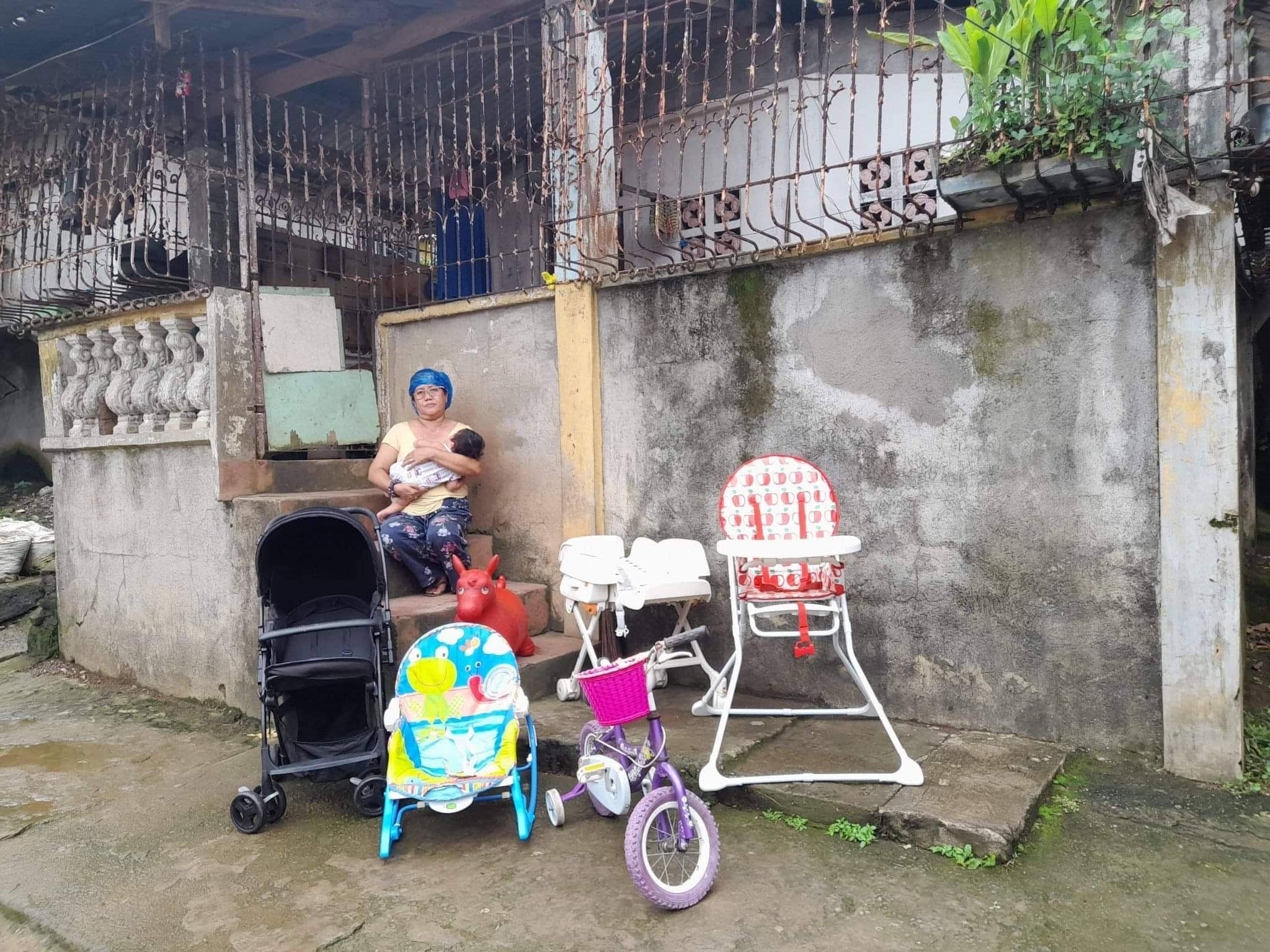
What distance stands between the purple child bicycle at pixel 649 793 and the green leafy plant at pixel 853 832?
1.87 ft

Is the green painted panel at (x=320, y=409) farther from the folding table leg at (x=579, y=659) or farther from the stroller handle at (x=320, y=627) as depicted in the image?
the folding table leg at (x=579, y=659)

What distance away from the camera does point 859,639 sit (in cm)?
462

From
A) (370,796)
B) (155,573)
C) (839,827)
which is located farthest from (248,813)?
(155,573)

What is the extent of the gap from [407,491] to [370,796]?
212cm

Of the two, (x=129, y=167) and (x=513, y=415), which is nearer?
(x=513, y=415)

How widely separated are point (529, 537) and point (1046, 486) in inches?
124

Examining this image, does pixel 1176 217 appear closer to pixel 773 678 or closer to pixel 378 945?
pixel 773 678

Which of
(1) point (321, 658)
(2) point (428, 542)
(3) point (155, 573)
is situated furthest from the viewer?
(3) point (155, 573)

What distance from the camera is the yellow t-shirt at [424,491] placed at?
18.3ft

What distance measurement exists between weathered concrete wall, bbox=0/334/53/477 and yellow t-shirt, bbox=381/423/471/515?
7839mm

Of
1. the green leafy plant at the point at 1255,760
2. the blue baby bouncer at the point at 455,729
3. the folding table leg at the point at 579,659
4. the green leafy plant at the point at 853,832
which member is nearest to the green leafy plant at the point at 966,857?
the green leafy plant at the point at 853,832

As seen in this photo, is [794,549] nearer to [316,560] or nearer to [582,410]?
[582,410]

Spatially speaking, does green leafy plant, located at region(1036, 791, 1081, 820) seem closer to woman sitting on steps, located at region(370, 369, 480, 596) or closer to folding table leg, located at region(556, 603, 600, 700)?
folding table leg, located at region(556, 603, 600, 700)

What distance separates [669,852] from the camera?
3164 mm
